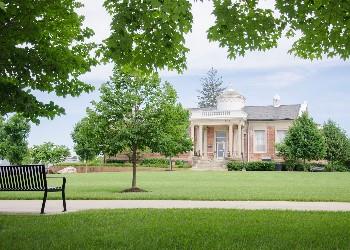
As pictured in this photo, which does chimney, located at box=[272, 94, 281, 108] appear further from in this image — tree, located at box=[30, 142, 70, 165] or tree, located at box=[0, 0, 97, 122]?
tree, located at box=[0, 0, 97, 122]

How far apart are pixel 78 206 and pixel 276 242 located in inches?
247

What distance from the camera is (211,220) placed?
8.40 m

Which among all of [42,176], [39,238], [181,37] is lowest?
[39,238]

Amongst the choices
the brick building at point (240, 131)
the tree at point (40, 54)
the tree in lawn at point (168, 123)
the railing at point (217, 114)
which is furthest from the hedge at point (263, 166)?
the tree at point (40, 54)

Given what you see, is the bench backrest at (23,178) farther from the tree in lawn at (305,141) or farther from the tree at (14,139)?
the tree at (14,139)

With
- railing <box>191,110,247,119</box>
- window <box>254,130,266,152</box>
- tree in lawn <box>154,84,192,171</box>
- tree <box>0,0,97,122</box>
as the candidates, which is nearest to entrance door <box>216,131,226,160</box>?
railing <box>191,110,247,119</box>

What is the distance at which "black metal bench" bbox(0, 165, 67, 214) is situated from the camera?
10.0 m

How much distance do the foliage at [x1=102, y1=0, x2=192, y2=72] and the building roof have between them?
47282 mm

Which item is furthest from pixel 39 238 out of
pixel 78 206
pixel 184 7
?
pixel 78 206

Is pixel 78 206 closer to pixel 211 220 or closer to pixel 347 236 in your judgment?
pixel 211 220

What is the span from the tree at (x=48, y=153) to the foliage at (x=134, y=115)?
40.9 metres

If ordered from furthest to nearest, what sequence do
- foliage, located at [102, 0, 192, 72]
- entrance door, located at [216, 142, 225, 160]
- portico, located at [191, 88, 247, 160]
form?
entrance door, located at [216, 142, 225, 160] < portico, located at [191, 88, 247, 160] < foliage, located at [102, 0, 192, 72]

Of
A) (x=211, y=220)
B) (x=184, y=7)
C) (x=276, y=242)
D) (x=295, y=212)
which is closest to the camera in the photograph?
(x=276, y=242)

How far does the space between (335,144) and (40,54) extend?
1726 inches
